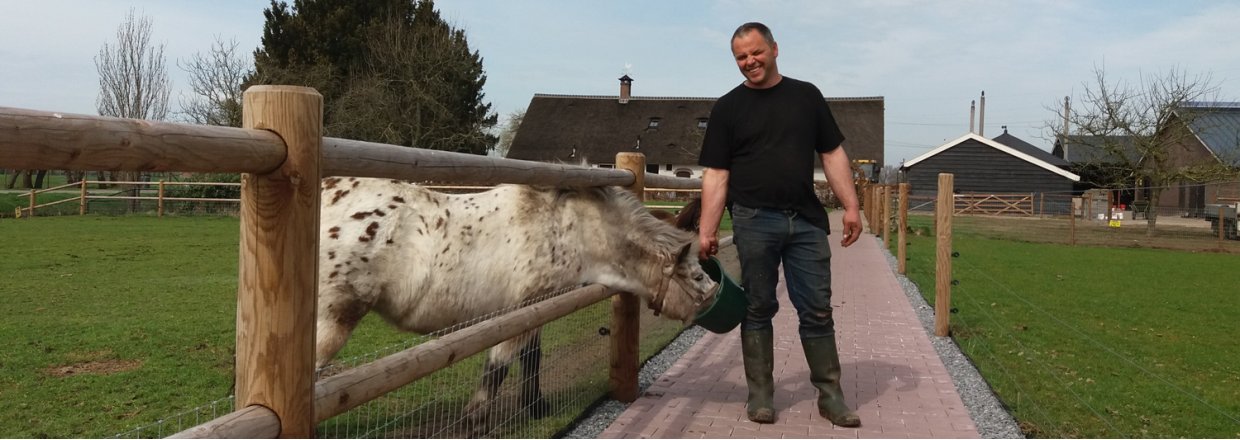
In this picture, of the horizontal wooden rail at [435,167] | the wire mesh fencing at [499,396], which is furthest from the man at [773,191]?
the wire mesh fencing at [499,396]

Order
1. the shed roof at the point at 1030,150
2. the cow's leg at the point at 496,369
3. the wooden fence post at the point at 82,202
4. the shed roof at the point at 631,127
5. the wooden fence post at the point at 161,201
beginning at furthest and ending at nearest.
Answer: the shed roof at the point at 631,127 < the shed roof at the point at 1030,150 < the wooden fence post at the point at 161,201 < the wooden fence post at the point at 82,202 < the cow's leg at the point at 496,369

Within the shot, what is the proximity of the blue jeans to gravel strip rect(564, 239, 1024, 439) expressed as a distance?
1.03 m

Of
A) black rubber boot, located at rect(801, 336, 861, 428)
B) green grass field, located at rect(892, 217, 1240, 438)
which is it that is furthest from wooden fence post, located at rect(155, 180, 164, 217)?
black rubber boot, located at rect(801, 336, 861, 428)

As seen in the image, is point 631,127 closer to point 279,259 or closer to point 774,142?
point 774,142

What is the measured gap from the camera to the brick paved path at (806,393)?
13.9ft

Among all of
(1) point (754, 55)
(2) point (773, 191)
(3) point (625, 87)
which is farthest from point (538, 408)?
(3) point (625, 87)

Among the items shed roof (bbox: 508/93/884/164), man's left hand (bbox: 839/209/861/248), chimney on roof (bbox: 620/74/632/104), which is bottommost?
man's left hand (bbox: 839/209/861/248)

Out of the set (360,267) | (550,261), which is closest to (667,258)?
(550,261)

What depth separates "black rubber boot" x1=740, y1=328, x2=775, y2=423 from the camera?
166 inches

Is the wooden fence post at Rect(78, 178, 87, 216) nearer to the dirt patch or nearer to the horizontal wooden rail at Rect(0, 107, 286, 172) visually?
the dirt patch

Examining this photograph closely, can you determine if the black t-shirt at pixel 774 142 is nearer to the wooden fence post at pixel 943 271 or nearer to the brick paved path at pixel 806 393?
the brick paved path at pixel 806 393

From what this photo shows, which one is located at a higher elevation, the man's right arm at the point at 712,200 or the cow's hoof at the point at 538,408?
the man's right arm at the point at 712,200

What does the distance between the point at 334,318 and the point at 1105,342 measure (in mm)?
6993

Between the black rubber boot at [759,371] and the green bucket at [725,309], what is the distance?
126 mm
